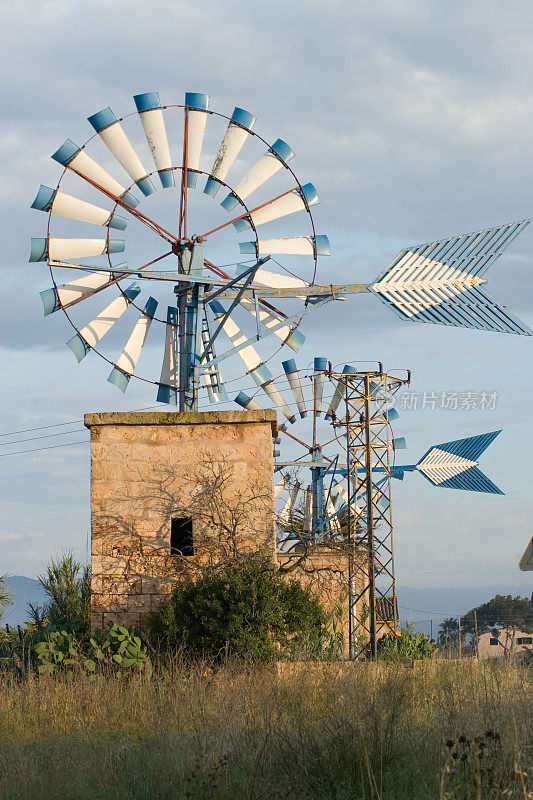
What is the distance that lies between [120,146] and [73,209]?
165cm

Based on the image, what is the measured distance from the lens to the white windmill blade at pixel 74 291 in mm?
17812

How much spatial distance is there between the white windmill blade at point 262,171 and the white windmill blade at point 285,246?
1.15m

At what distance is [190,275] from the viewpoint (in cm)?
1969

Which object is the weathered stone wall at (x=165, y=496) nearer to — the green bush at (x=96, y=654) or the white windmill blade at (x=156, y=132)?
the green bush at (x=96, y=654)

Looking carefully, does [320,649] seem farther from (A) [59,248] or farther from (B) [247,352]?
(A) [59,248]

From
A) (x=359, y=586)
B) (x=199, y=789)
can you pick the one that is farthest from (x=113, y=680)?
(x=359, y=586)

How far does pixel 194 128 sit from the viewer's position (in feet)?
60.9

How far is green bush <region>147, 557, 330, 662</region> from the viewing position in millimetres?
11836

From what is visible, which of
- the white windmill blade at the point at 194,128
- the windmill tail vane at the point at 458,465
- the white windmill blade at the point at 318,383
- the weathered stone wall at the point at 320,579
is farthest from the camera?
the white windmill blade at the point at 318,383

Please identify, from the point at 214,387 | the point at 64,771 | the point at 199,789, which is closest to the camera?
the point at 199,789

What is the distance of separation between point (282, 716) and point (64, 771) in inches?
95.4

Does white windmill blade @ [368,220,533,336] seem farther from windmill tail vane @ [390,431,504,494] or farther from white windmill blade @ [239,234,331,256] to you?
windmill tail vane @ [390,431,504,494]

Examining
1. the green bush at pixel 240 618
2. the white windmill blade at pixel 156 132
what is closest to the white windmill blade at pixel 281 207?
the white windmill blade at pixel 156 132

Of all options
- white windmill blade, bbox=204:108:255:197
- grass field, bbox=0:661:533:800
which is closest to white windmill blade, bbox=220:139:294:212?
white windmill blade, bbox=204:108:255:197
